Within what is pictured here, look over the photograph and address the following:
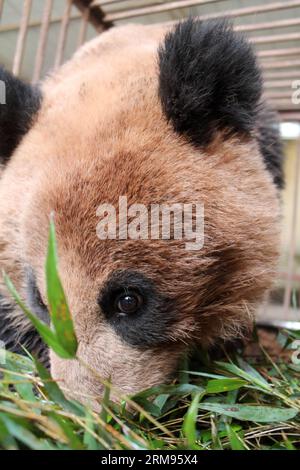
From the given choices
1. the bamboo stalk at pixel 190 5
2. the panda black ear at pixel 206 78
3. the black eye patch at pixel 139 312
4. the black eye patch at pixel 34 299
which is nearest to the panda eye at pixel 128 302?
the black eye patch at pixel 139 312

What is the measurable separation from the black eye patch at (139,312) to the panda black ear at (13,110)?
54cm

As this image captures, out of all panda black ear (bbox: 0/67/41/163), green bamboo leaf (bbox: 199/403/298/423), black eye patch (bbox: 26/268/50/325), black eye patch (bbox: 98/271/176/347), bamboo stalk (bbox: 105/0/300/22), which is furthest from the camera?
bamboo stalk (bbox: 105/0/300/22)

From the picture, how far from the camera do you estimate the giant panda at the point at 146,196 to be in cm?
104

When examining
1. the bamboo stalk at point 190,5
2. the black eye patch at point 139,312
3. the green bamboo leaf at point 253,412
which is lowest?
the green bamboo leaf at point 253,412

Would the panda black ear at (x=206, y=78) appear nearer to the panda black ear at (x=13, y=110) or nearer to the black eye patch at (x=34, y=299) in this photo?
the panda black ear at (x=13, y=110)

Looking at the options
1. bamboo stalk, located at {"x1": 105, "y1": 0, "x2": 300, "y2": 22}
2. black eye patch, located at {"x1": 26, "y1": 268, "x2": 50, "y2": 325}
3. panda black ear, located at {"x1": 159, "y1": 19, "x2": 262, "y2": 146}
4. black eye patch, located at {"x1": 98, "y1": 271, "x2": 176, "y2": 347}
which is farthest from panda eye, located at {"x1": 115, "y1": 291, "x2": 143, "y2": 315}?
bamboo stalk, located at {"x1": 105, "y1": 0, "x2": 300, "y2": 22}


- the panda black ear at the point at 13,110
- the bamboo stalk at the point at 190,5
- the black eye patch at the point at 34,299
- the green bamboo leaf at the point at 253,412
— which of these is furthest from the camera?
the bamboo stalk at the point at 190,5

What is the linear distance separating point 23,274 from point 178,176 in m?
0.47

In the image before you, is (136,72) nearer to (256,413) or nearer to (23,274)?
(23,274)

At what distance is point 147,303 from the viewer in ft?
3.55

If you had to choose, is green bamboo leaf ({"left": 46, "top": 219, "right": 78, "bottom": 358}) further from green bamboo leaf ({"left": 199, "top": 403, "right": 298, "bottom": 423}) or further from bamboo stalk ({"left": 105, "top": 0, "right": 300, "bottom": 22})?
bamboo stalk ({"left": 105, "top": 0, "right": 300, "bottom": 22})

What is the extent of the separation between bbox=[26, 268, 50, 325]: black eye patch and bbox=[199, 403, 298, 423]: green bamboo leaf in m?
0.45

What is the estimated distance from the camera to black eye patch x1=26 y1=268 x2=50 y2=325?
3.93ft
